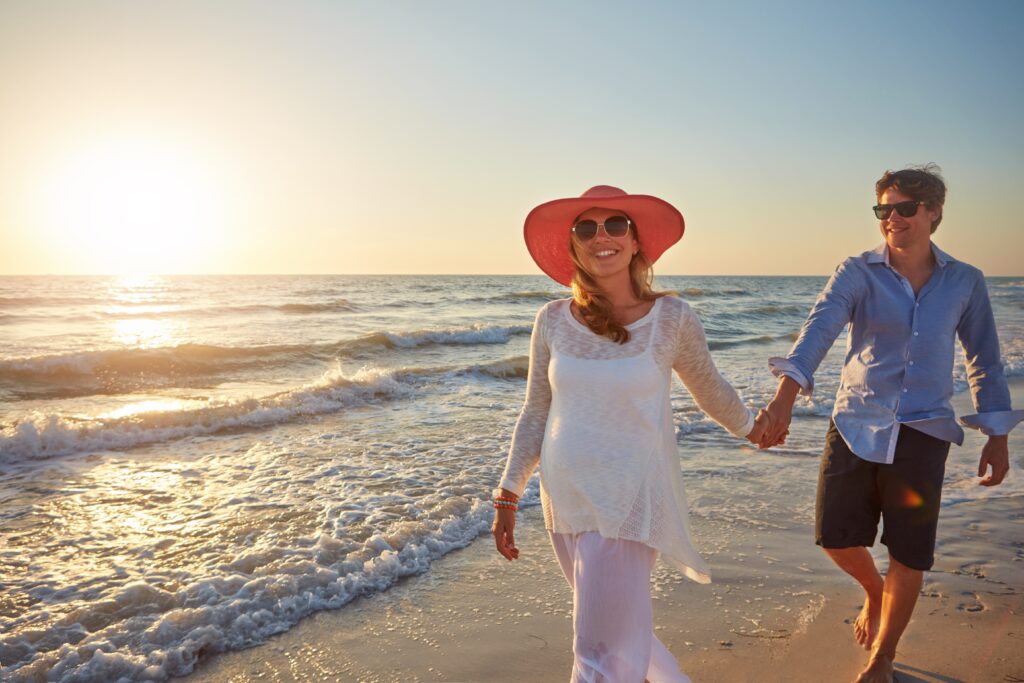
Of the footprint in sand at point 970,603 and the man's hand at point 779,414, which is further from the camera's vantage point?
the footprint in sand at point 970,603

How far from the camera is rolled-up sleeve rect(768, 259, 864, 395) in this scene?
8.68 ft

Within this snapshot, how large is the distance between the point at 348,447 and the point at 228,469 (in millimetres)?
1459

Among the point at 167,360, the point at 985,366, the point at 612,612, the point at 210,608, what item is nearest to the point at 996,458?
the point at 985,366

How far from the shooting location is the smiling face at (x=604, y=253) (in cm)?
246

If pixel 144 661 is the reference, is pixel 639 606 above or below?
above

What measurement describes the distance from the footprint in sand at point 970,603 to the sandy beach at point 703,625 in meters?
0.01

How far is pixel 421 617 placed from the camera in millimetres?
3998

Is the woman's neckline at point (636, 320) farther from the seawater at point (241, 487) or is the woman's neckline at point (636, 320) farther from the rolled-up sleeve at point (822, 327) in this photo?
the seawater at point (241, 487)

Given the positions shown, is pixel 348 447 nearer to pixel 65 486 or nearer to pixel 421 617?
pixel 65 486

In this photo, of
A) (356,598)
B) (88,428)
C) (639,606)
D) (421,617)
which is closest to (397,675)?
(421,617)

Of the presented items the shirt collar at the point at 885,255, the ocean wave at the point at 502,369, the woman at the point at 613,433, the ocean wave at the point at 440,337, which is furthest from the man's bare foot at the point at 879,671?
the ocean wave at the point at 440,337

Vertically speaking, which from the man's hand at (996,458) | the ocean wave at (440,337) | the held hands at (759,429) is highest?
the held hands at (759,429)

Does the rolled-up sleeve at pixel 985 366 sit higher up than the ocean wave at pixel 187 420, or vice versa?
the rolled-up sleeve at pixel 985 366

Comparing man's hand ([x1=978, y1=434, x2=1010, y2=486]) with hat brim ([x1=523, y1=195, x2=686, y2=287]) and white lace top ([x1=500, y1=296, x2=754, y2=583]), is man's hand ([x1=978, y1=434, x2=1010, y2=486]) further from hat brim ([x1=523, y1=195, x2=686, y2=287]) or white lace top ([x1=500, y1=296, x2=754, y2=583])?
hat brim ([x1=523, y1=195, x2=686, y2=287])
